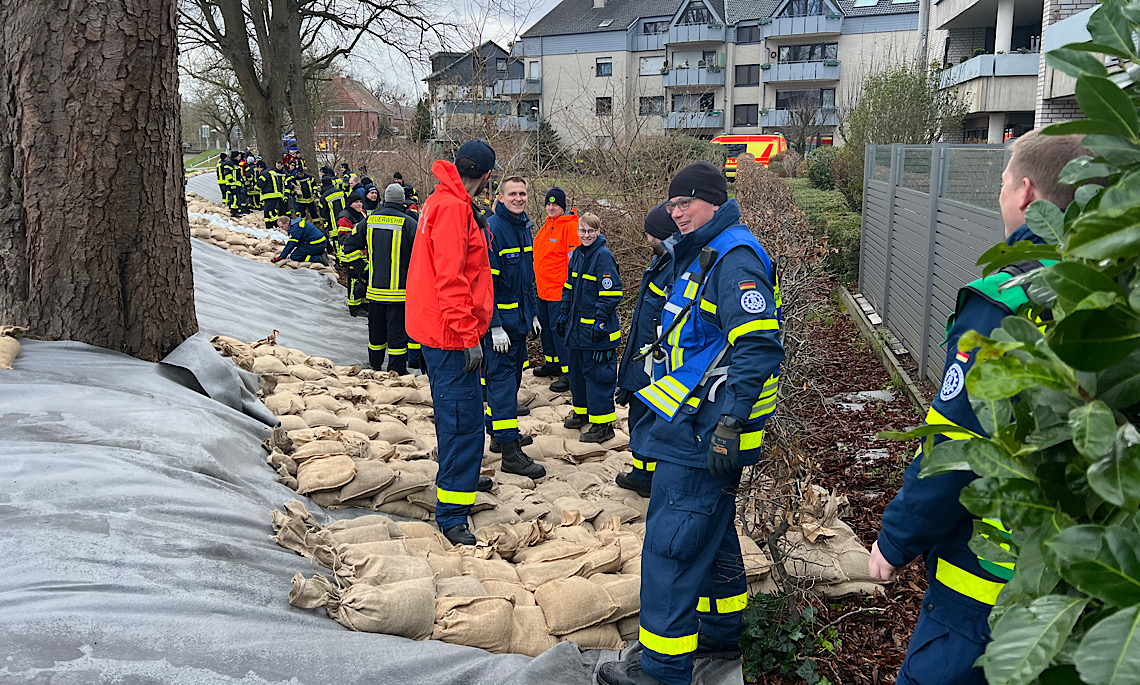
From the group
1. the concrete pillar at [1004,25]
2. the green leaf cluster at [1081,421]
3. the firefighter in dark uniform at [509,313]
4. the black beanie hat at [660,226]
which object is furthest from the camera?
the concrete pillar at [1004,25]

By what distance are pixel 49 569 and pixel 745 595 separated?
2.48 metres

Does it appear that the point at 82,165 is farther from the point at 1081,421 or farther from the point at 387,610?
the point at 1081,421

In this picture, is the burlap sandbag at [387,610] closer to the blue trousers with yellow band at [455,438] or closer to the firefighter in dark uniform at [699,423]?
the firefighter in dark uniform at [699,423]

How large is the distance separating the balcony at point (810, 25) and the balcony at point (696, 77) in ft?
12.0

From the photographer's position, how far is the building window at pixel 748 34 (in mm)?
45184

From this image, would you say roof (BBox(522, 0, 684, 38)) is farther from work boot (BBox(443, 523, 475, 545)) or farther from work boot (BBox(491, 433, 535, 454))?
work boot (BBox(443, 523, 475, 545))

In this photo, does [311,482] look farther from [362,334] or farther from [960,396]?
[362,334]

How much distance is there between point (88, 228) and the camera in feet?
15.0

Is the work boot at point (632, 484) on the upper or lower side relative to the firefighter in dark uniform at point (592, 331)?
lower

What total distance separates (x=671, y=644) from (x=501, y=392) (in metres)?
3.12

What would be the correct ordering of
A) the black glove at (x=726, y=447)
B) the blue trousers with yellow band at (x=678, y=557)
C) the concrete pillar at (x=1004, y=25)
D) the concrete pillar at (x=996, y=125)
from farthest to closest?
the concrete pillar at (x=996, y=125) → the concrete pillar at (x=1004, y=25) → the blue trousers with yellow band at (x=678, y=557) → the black glove at (x=726, y=447)

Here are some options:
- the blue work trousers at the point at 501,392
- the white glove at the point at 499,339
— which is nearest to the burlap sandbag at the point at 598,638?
the white glove at the point at 499,339

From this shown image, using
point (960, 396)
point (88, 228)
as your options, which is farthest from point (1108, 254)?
point (88, 228)

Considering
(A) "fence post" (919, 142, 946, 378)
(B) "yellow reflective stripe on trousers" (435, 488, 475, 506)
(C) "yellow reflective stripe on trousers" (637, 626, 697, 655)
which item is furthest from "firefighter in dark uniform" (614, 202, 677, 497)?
(A) "fence post" (919, 142, 946, 378)
